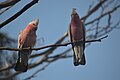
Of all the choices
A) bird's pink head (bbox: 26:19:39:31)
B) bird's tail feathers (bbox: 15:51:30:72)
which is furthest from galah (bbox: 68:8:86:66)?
bird's tail feathers (bbox: 15:51:30:72)

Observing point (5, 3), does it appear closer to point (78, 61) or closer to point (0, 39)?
point (78, 61)

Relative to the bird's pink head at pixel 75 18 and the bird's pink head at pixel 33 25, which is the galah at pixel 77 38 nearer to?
the bird's pink head at pixel 75 18

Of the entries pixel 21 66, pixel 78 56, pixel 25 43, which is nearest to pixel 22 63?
pixel 21 66

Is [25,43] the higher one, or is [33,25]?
[33,25]

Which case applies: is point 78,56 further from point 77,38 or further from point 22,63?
point 22,63

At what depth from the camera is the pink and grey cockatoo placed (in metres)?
3.21

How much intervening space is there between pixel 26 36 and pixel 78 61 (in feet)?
2.37

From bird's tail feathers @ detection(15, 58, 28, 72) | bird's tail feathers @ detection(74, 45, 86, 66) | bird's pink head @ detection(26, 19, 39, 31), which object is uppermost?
bird's pink head @ detection(26, 19, 39, 31)

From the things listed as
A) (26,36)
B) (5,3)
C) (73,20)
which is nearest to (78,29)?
(73,20)

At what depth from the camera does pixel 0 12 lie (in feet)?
9.39

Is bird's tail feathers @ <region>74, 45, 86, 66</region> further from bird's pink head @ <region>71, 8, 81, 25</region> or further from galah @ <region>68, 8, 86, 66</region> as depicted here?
bird's pink head @ <region>71, 8, 81, 25</region>

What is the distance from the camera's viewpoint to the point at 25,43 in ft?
10.9

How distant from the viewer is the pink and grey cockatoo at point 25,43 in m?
3.21

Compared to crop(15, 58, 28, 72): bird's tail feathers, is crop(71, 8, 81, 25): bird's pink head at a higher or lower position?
higher
